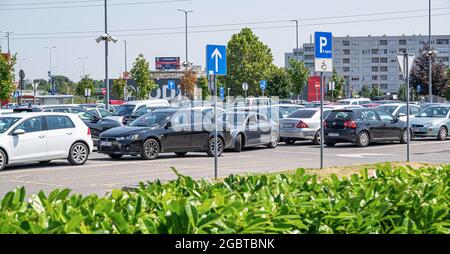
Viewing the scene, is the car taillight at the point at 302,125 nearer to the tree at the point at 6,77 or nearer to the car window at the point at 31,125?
the car window at the point at 31,125

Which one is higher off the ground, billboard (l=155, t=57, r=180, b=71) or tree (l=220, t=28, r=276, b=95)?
billboard (l=155, t=57, r=180, b=71)

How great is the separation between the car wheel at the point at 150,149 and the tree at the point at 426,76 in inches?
2162

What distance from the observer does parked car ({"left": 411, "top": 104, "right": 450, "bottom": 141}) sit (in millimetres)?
30594

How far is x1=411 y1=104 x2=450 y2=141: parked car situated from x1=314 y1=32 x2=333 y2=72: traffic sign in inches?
611

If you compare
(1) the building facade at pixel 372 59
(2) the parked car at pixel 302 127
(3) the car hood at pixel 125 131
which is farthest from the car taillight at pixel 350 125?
(1) the building facade at pixel 372 59

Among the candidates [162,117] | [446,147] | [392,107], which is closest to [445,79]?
[392,107]

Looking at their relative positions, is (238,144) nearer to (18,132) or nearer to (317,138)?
(317,138)

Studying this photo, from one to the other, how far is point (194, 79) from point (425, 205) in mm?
81651

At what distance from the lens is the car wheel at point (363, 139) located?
26.6 meters

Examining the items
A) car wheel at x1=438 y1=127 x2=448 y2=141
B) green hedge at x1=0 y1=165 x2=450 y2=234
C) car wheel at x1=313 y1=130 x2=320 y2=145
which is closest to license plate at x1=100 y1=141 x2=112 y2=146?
car wheel at x1=313 y1=130 x2=320 y2=145

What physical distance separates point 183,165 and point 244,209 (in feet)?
49.7

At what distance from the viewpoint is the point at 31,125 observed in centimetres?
1881

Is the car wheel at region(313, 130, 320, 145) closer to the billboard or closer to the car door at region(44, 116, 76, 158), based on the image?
the car door at region(44, 116, 76, 158)
